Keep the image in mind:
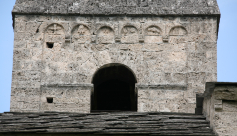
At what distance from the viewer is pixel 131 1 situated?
42.4 feet

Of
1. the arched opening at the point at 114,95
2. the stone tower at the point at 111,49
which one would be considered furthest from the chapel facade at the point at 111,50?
the arched opening at the point at 114,95

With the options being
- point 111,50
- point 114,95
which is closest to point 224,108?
point 111,50

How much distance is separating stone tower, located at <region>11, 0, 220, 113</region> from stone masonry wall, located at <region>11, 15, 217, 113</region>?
0.07 ft

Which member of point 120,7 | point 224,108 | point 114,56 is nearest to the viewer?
A: point 224,108

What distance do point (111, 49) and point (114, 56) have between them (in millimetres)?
175

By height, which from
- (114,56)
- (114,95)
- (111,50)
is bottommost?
(114,95)

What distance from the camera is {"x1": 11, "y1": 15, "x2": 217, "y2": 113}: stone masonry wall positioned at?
1215cm

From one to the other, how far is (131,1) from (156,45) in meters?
1.17

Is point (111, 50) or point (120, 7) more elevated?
point (120, 7)

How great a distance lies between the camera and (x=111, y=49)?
12.5 metres

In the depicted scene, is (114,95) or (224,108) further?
(114,95)

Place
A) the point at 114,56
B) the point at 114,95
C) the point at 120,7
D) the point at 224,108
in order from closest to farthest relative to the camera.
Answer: the point at 224,108
the point at 114,56
the point at 120,7
the point at 114,95

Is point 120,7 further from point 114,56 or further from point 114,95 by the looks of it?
point 114,95

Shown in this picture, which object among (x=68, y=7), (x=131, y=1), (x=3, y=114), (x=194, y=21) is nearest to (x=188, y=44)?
(x=194, y=21)
